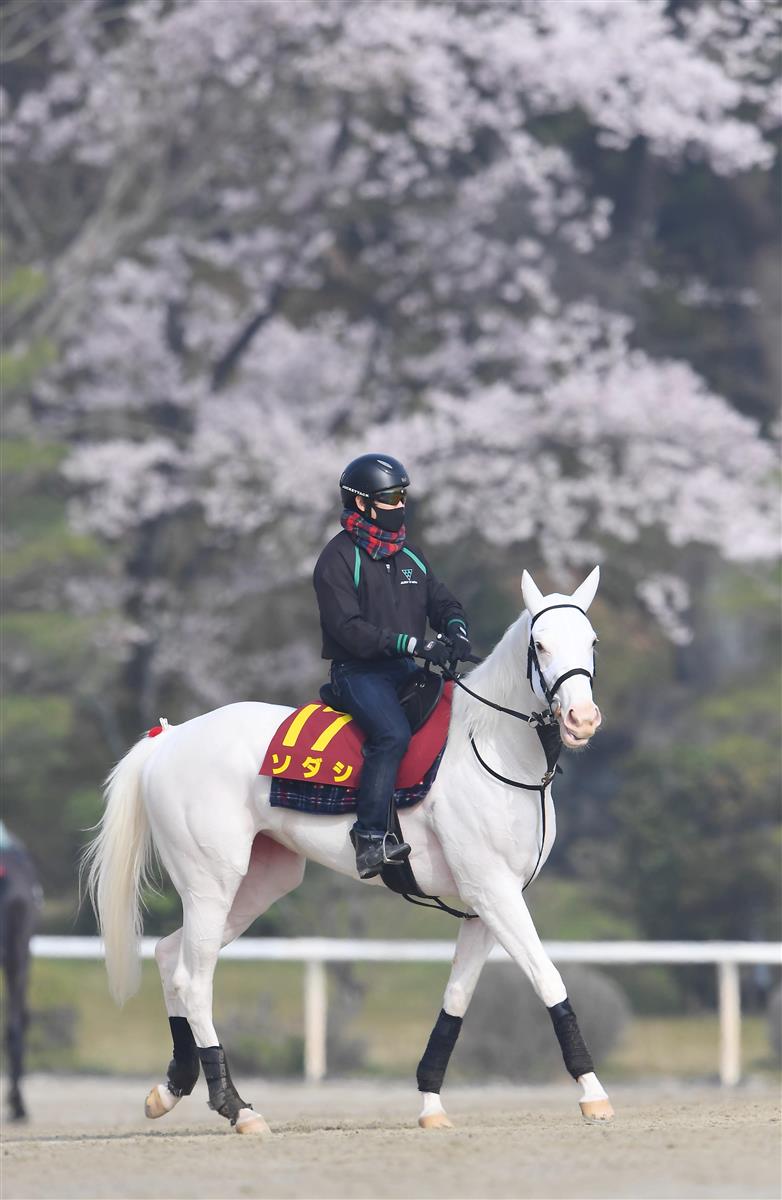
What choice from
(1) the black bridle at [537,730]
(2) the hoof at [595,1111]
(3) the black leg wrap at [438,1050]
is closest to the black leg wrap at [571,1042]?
(2) the hoof at [595,1111]

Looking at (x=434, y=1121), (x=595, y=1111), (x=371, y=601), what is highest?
(x=371, y=601)

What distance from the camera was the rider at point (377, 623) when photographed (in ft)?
23.6

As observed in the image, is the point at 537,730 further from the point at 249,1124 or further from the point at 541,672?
the point at 249,1124

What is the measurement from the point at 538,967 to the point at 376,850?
71 cm

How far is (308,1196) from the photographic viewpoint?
5578 millimetres

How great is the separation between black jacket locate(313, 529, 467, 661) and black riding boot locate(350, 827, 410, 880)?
0.67 meters

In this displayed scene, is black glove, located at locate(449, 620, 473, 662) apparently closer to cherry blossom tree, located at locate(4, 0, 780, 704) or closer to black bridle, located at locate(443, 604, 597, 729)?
black bridle, located at locate(443, 604, 597, 729)

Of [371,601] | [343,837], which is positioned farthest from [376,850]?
[371,601]

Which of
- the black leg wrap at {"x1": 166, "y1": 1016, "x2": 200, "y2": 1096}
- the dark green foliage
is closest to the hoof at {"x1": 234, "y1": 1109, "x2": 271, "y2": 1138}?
the black leg wrap at {"x1": 166, "y1": 1016, "x2": 200, "y2": 1096}

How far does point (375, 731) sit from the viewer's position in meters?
7.21

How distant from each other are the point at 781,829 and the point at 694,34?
7.20 meters

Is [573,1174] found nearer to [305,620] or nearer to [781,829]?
[781,829]

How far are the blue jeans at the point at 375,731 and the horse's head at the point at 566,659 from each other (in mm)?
546

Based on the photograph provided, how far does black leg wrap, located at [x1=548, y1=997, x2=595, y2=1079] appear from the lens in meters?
6.92
